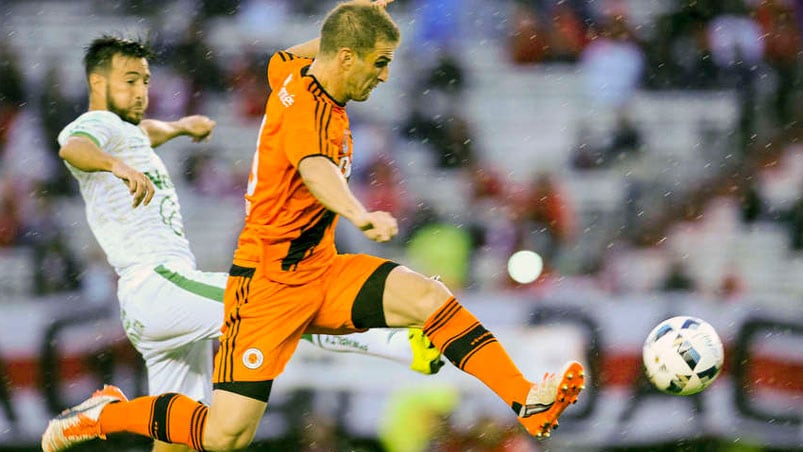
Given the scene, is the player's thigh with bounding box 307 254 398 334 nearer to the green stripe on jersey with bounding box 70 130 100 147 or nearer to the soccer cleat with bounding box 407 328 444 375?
the soccer cleat with bounding box 407 328 444 375

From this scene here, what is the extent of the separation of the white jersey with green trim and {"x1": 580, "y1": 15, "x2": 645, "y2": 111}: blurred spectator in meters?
5.22

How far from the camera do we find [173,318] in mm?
5352

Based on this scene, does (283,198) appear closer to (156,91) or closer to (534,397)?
(534,397)

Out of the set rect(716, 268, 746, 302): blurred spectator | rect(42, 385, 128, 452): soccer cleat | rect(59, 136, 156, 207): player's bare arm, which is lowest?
rect(716, 268, 746, 302): blurred spectator

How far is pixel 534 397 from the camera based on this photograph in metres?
4.37

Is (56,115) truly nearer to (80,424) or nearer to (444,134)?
(444,134)

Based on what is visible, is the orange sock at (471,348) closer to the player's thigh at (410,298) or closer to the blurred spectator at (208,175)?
the player's thigh at (410,298)

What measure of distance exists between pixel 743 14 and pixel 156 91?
4.95m

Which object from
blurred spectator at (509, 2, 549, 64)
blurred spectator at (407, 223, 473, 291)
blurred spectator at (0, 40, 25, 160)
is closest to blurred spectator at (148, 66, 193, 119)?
blurred spectator at (0, 40, 25, 160)

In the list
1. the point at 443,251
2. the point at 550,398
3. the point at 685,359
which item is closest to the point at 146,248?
the point at 550,398

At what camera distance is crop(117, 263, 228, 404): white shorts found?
5.33m

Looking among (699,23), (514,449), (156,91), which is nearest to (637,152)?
(699,23)

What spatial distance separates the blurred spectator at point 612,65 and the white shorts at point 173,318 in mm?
5351

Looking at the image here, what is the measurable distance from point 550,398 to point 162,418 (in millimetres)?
1636
